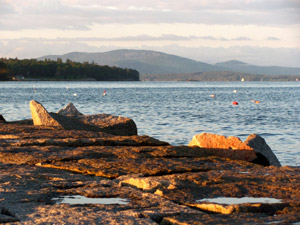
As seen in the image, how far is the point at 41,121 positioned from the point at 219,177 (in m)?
7.21

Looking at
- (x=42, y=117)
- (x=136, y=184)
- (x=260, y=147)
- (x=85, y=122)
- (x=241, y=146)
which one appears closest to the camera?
(x=136, y=184)

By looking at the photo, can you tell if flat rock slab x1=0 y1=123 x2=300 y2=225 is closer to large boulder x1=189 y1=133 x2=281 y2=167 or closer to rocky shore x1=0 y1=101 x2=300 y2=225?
rocky shore x1=0 y1=101 x2=300 y2=225

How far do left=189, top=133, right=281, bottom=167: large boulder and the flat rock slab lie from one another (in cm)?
59

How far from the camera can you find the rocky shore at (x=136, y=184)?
Result: 4312 millimetres

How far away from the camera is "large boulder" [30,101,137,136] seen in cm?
1202

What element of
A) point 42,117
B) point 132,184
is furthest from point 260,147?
point 42,117

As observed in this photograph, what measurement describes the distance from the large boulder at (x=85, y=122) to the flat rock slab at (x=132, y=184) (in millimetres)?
3005

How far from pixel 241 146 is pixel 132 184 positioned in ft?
12.7

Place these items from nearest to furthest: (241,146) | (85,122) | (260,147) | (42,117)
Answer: (241,146), (260,147), (42,117), (85,122)

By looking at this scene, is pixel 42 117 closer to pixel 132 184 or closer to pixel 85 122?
pixel 85 122

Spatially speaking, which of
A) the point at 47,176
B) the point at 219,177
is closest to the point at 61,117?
the point at 47,176

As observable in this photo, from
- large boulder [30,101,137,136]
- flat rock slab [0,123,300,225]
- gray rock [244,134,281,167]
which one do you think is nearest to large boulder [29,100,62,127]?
large boulder [30,101,137,136]

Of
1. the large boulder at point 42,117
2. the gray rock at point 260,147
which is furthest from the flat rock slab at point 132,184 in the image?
the large boulder at point 42,117

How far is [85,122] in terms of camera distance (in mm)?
12734
